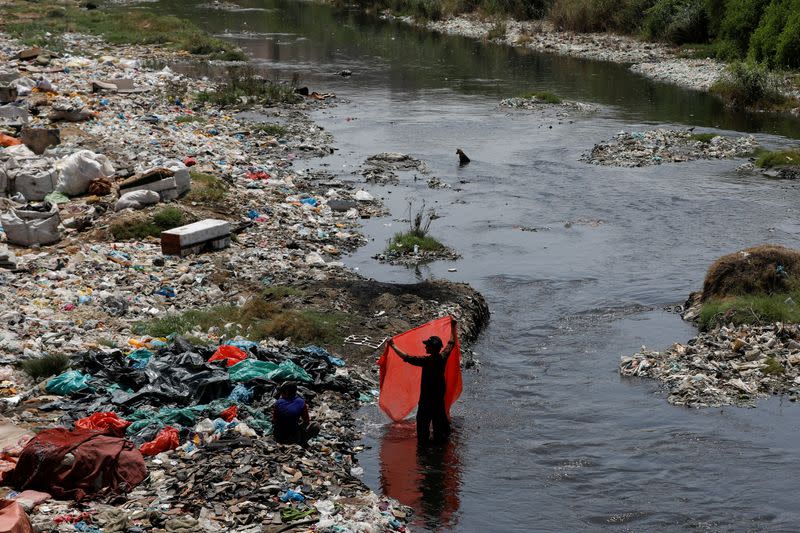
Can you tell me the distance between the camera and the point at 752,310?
1191cm

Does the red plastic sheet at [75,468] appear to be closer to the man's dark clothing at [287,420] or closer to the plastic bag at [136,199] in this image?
the man's dark clothing at [287,420]

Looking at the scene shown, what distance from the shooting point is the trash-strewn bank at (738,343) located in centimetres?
1055

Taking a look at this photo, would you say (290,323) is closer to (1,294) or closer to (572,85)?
(1,294)

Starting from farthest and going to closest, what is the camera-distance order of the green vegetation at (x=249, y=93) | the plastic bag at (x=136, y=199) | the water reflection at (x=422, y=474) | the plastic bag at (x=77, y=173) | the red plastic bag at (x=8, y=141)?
1. the green vegetation at (x=249, y=93)
2. the red plastic bag at (x=8, y=141)
3. the plastic bag at (x=77, y=173)
4. the plastic bag at (x=136, y=199)
5. the water reflection at (x=422, y=474)

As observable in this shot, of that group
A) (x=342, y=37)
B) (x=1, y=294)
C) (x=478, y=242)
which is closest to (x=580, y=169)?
(x=478, y=242)

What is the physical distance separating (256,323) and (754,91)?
20.2m

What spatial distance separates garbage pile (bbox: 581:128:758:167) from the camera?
70.7 ft

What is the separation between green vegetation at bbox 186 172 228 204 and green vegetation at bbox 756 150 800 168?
11375mm

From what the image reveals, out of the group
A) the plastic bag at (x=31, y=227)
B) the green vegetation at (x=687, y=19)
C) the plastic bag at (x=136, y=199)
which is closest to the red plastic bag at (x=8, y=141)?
the plastic bag at (x=136, y=199)

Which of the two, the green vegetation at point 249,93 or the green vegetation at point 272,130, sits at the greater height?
the green vegetation at point 249,93

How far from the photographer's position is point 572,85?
3080cm

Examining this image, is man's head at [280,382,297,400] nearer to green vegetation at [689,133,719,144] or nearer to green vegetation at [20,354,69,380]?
green vegetation at [20,354,69,380]

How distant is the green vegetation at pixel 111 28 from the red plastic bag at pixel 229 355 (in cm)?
2600

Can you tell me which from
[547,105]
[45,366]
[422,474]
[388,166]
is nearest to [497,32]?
[547,105]
